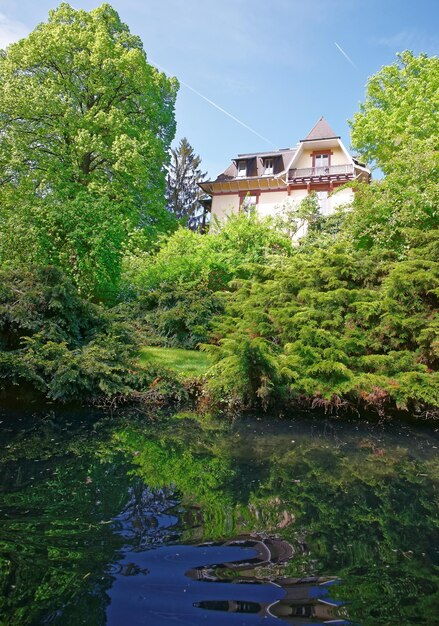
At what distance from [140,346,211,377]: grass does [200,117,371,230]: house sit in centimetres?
1380

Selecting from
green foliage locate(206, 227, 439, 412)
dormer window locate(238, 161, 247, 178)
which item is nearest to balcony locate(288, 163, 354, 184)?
dormer window locate(238, 161, 247, 178)

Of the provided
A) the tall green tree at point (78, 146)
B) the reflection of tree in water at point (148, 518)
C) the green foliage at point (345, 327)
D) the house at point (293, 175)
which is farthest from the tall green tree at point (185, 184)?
the reflection of tree in water at point (148, 518)

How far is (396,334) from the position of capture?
26.1 feet

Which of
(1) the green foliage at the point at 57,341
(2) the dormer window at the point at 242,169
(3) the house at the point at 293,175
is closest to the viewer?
(1) the green foliage at the point at 57,341

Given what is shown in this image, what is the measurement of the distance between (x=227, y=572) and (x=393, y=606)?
88cm

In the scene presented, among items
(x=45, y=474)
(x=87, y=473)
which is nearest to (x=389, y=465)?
(x=87, y=473)

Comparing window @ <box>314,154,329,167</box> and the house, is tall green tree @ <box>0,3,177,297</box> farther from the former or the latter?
window @ <box>314,154,329,167</box>

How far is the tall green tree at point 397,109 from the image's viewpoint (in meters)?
15.6

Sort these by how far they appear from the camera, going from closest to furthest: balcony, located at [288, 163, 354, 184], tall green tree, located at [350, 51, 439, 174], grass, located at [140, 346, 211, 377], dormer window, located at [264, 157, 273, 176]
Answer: grass, located at [140, 346, 211, 377]
tall green tree, located at [350, 51, 439, 174]
balcony, located at [288, 163, 354, 184]
dormer window, located at [264, 157, 273, 176]

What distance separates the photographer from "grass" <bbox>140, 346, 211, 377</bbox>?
919 centimetres

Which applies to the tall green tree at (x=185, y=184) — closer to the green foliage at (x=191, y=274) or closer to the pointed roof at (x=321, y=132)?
the pointed roof at (x=321, y=132)

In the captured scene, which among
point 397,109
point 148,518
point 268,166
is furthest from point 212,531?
point 268,166

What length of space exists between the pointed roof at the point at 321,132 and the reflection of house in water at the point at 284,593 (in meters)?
25.0

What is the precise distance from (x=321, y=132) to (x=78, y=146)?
15.4 m
